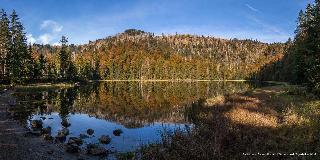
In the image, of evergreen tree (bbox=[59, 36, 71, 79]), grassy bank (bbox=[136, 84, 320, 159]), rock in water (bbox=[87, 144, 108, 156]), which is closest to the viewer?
grassy bank (bbox=[136, 84, 320, 159])

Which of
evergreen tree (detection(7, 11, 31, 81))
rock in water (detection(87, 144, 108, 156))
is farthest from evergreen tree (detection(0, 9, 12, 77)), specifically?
rock in water (detection(87, 144, 108, 156))

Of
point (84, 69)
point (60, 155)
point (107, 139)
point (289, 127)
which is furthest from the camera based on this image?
point (84, 69)

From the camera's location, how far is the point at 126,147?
2603 centimetres

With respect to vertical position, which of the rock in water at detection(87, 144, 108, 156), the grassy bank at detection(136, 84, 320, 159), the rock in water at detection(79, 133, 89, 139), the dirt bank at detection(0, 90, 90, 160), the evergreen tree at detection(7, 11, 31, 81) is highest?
the evergreen tree at detection(7, 11, 31, 81)

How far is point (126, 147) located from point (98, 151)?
10.2 ft

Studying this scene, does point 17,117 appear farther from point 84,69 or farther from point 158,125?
point 84,69

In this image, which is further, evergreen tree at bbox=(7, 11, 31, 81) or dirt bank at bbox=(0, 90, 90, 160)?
evergreen tree at bbox=(7, 11, 31, 81)

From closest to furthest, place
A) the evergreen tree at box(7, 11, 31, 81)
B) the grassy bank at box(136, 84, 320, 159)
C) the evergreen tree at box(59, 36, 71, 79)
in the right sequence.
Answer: the grassy bank at box(136, 84, 320, 159) < the evergreen tree at box(7, 11, 31, 81) < the evergreen tree at box(59, 36, 71, 79)

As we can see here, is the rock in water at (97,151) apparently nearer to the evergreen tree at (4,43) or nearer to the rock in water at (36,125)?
the rock in water at (36,125)

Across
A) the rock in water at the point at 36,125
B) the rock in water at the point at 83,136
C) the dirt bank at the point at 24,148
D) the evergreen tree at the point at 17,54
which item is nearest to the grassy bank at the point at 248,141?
the dirt bank at the point at 24,148

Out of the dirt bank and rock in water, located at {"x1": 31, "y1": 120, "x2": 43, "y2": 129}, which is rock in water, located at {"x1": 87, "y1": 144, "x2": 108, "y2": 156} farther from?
rock in water, located at {"x1": 31, "y1": 120, "x2": 43, "y2": 129}

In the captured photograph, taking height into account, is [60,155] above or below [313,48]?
below

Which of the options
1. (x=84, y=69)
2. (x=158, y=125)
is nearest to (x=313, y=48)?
(x=158, y=125)

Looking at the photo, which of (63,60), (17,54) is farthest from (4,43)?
(63,60)
